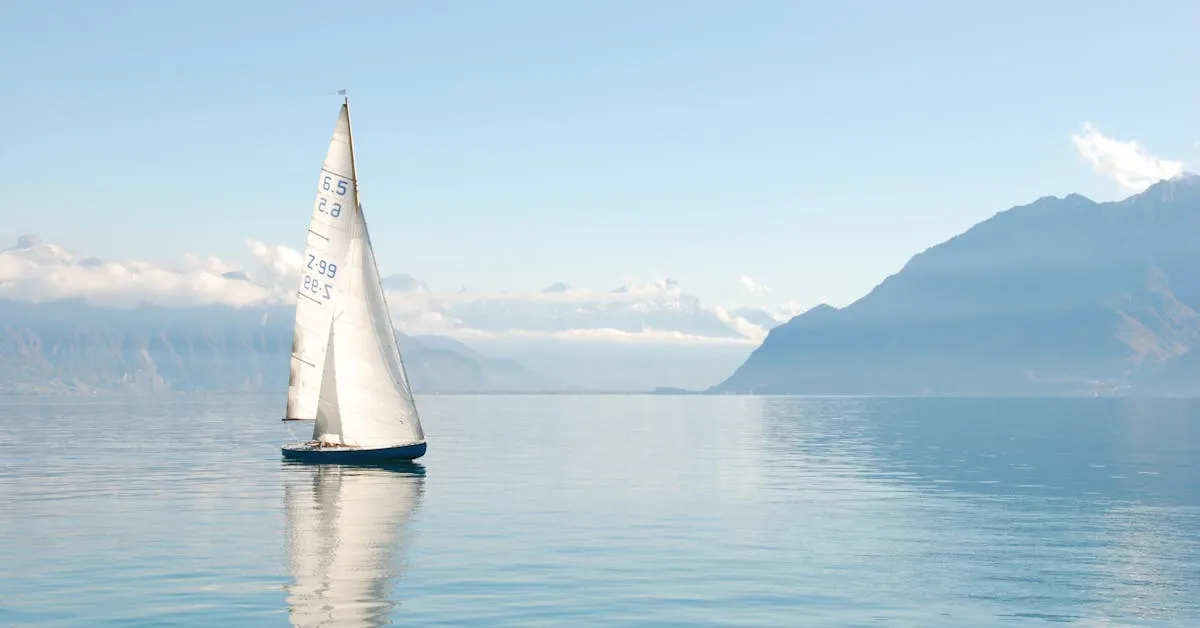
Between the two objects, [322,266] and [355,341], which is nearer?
[322,266]

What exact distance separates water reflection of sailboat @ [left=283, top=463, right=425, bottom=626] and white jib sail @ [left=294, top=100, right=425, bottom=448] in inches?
162

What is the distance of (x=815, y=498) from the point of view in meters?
66.2

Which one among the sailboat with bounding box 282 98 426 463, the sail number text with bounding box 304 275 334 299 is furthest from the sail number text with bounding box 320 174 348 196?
the sail number text with bounding box 304 275 334 299

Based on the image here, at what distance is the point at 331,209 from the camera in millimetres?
78938

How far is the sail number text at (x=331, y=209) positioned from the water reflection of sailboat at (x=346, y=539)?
669 inches

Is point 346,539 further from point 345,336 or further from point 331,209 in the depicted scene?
point 331,209

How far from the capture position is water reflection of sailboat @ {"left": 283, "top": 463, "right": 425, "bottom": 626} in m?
33.9

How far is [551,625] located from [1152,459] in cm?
8466

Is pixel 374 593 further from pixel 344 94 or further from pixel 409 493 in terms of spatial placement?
pixel 344 94

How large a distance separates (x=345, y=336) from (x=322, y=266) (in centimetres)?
489

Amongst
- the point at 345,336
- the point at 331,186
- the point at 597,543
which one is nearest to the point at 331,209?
the point at 331,186

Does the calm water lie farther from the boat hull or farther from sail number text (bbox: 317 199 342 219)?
sail number text (bbox: 317 199 342 219)

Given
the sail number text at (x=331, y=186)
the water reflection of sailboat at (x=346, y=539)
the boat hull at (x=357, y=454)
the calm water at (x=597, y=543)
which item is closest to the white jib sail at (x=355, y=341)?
the sail number text at (x=331, y=186)

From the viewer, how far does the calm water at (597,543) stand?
34.3 m
